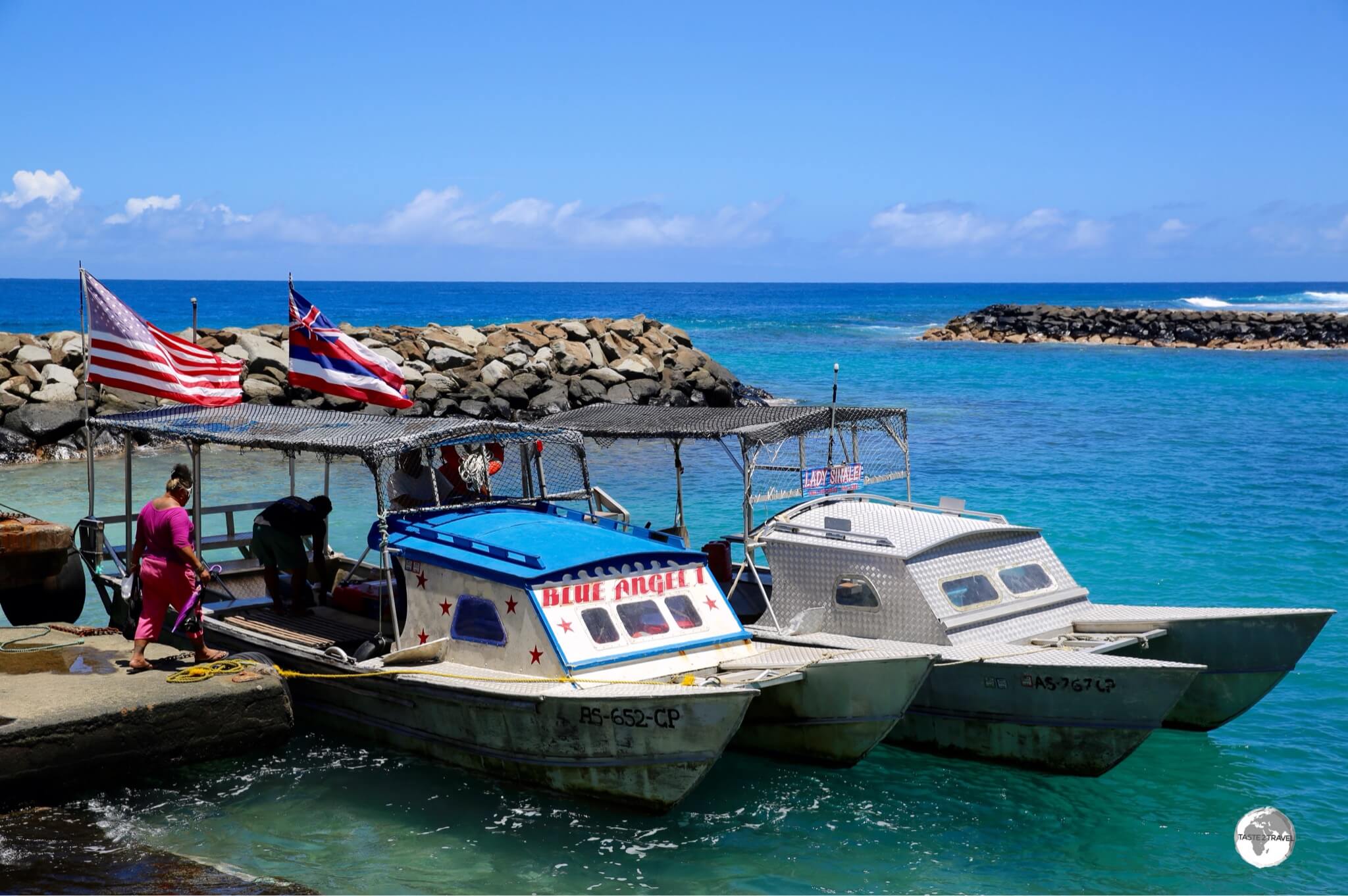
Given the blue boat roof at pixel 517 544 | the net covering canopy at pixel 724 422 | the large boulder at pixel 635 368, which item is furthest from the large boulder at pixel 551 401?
the blue boat roof at pixel 517 544

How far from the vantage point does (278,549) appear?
47.4ft

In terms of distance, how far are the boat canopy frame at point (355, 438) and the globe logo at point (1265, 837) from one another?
7.48m

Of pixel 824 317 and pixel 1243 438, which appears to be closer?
pixel 1243 438

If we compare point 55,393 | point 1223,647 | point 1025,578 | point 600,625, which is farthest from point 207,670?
point 55,393

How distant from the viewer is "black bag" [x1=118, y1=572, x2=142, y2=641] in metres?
14.4

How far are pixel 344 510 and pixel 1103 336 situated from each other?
63.4m

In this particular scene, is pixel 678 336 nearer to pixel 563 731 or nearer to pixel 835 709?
pixel 835 709

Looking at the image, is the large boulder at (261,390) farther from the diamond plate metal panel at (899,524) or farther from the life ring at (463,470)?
the diamond plate metal panel at (899,524)

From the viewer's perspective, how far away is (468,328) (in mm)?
43906

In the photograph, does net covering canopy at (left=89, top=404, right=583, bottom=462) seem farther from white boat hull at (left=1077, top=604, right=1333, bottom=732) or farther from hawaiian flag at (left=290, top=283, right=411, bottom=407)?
white boat hull at (left=1077, top=604, right=1333, bottom=732)

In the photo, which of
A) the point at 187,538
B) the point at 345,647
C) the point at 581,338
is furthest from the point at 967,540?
the point at 581,338

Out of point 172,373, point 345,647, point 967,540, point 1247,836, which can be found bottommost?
point 1247,836

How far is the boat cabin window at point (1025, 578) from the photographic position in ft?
44.9

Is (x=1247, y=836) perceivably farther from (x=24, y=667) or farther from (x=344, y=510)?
(x=344, y=510)
